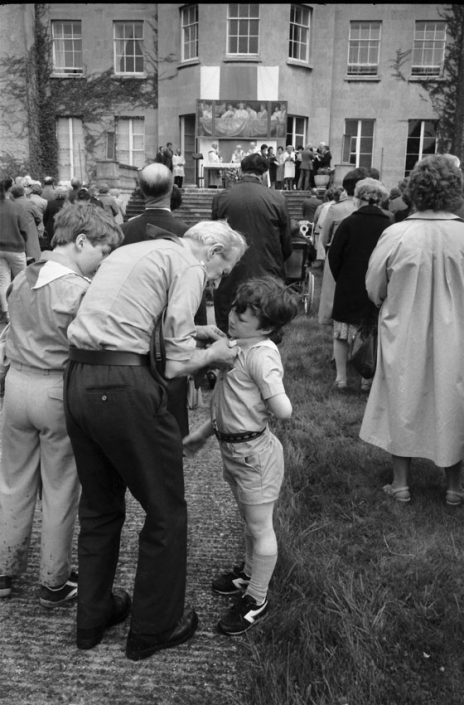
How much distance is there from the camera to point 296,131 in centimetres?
2656

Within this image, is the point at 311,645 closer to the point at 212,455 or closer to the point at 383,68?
the point at 212,455

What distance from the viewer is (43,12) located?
27219 millimetres

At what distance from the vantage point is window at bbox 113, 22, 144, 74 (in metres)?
27.3

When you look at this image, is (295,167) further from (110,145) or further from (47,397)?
(47,397)

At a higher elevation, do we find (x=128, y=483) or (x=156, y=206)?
(x=156, y=206)

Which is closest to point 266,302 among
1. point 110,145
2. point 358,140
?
point 358,140

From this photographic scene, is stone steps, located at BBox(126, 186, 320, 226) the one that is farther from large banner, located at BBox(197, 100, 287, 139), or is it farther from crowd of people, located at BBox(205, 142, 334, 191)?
large banner, located at BBox(197, 100, 287, 139)

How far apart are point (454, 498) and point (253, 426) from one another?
1.86m

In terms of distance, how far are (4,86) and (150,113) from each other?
5868 millimetres

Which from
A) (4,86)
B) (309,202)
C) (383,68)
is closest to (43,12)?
(4,86)

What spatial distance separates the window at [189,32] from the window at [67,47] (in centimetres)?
463

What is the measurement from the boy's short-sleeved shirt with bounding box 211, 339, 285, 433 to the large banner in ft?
79.6

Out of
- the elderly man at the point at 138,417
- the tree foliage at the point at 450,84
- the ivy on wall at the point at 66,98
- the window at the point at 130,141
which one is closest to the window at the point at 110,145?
the window at the point at 130,141

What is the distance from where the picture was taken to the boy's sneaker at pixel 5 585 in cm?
303
